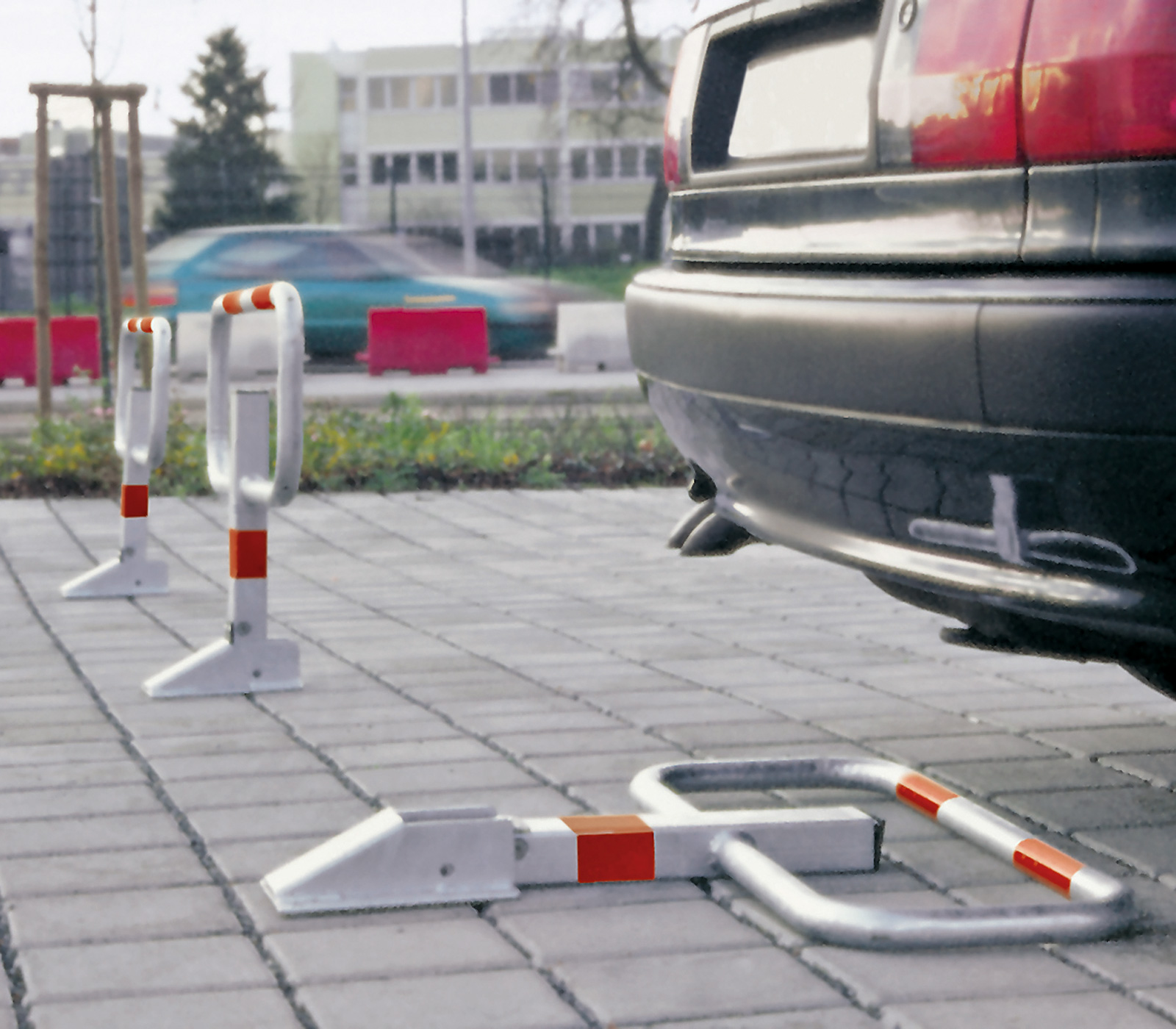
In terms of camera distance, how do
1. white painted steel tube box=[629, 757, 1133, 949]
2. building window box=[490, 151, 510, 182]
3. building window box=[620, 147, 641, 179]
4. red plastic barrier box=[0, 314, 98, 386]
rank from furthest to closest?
1. building window box=[490, 151, 510, 182]
2. building window box=[620, 147, 641, 179]
3. red plastic barrier box=[0, 314, 98, 386]
4. white painted steel tube box=[629, 757, 1133, 949]

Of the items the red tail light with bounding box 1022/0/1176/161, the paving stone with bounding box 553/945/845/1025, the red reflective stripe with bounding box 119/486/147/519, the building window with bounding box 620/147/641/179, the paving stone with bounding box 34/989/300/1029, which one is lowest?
the paving stone with bounding box 34/989/300/1029

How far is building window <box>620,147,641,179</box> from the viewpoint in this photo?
6375 centimetres

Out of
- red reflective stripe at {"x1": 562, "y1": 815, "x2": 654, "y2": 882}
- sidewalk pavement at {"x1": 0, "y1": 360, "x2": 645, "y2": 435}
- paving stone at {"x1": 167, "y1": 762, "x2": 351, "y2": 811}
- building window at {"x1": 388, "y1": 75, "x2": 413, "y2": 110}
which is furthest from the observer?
building window at {"x1": 388, "y1": 75, "x2": 413, "y2": 110}

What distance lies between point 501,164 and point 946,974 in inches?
2724

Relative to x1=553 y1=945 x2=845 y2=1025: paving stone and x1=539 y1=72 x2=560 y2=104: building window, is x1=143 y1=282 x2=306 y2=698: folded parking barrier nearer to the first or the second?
x1=553 y1=945 x2=845 y2=1025: paving stone

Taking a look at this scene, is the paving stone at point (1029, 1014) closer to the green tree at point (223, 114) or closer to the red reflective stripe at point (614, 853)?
the red reflective stripe at point (614, 853)

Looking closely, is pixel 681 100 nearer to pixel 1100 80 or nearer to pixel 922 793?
pixel 1100 80

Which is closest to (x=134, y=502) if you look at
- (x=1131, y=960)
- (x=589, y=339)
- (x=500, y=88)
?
(x=1131, y=960)

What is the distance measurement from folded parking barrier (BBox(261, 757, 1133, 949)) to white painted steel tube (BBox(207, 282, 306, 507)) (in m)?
1.51

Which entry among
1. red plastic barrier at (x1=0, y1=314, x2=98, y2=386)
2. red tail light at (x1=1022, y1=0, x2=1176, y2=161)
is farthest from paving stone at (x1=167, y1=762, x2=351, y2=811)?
red plastic barrier at (x1=0, y1=314, x2=98, y2=386)

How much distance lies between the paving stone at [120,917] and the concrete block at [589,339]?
16.5 m

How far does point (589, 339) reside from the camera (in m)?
19.5

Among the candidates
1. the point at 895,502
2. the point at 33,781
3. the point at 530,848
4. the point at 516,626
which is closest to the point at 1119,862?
the point at 895,502

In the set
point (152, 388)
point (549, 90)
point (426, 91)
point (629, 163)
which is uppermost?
point (426, 91)
